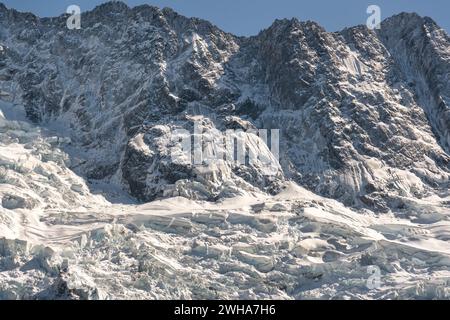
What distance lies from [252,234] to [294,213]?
415 inches

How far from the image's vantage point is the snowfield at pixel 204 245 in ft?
473

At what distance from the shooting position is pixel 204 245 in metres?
156

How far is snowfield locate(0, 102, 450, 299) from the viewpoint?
144 meters

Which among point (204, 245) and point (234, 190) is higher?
point (234, 190)

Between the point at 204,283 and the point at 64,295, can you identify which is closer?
the point at 64,295

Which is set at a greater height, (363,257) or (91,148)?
(91,148)

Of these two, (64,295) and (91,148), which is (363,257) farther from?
(91,148)

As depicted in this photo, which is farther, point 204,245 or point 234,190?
point 234,190

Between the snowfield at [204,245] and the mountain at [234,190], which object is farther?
the mountain at [234,190]

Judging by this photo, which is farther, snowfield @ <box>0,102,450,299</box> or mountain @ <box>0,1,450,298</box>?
mountain @ <box>0,1,450,298</box>
